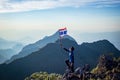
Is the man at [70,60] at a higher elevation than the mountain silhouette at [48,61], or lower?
higher

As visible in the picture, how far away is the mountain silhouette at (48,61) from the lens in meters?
100

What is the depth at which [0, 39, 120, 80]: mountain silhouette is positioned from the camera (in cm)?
10046

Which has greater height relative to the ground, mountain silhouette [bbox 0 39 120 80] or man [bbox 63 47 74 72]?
man [bbox 63 47 74 72]

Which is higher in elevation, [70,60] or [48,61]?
[70,60]

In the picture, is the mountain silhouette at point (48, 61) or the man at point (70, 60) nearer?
the man at point (70, 60)

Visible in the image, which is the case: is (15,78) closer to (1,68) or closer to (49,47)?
(1,68)

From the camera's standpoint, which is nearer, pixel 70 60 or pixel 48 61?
pixel 70 60

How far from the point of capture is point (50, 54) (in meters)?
115

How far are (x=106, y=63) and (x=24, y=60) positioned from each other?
64150 mm

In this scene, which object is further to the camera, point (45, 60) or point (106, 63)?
point (45, 60)

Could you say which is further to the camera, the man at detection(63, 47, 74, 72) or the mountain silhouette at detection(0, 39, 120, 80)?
the mountain silhouette at detection(0, 39, 120, 80)

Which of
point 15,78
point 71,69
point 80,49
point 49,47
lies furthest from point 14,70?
point 71,69

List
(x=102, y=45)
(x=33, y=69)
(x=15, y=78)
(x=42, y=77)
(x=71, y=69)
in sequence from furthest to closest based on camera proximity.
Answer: (x=102, y=45), (x=33, y=69), (x=15, y=78), (x=42, y=77), (x=71, y=69)

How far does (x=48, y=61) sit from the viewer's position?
360 feet
